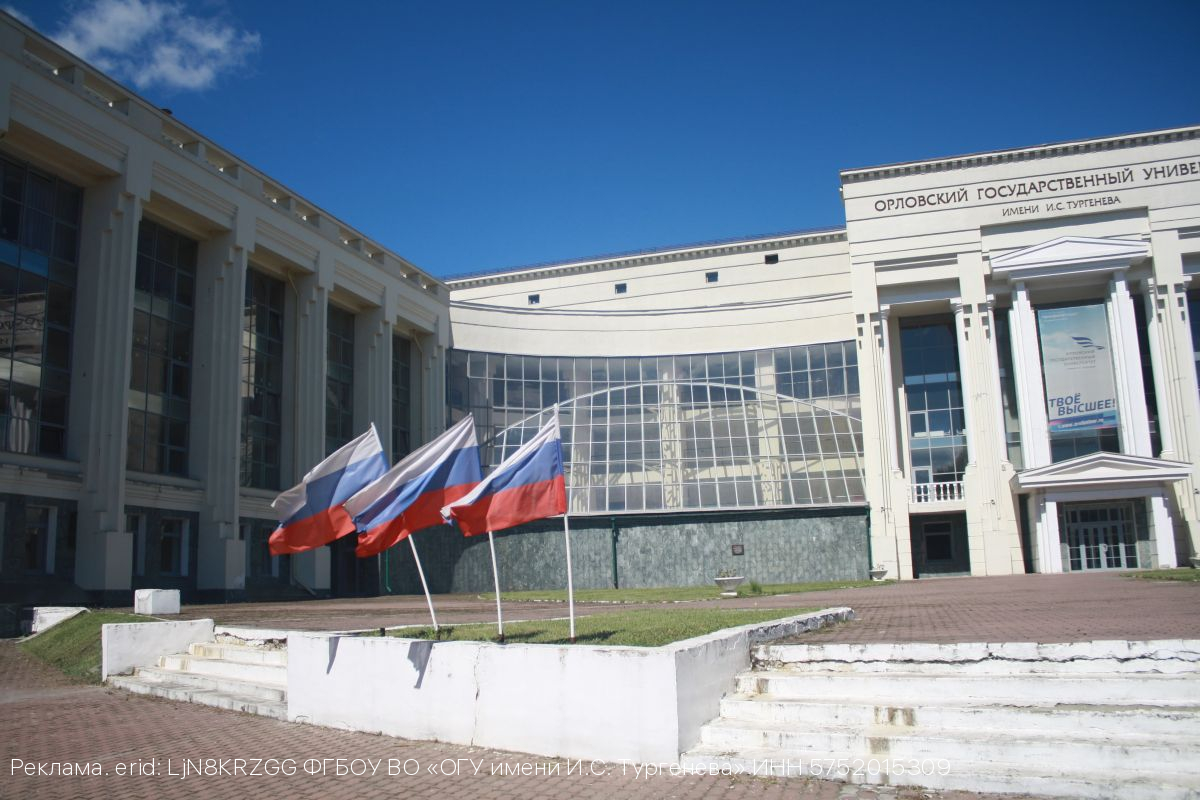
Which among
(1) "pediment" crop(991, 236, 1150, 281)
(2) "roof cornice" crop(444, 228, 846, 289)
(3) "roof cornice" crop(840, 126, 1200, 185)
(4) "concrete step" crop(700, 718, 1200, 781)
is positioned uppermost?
A: (2) "roof cornice" crop(444, 228, 846, 289)

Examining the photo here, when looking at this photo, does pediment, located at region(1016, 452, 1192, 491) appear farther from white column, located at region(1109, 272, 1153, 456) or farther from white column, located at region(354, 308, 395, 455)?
white column, located at region(354, 308, 395, 455)

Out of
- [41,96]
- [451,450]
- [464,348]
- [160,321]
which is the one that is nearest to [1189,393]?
[464,348]

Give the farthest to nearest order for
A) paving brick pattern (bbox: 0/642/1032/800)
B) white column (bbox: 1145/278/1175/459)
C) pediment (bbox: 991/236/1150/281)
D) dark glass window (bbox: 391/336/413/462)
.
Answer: dark glass window (bbox: 391/336/413/462) → pediment (bbox: 991/236/1150/281) → white column (bbox: 1145/278/1175/459) → paving brick pattern (bbox: 0/642/1032/800)

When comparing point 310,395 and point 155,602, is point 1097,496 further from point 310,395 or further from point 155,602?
point 155,602

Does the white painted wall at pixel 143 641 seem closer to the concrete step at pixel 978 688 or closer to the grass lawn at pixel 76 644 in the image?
the grass lawn at pixel 76 644

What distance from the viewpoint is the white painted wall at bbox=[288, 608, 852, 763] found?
320 inches

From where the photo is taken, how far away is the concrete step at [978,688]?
25.4 ft

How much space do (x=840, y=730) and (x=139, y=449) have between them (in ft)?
104

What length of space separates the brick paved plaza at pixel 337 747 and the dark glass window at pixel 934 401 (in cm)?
2722

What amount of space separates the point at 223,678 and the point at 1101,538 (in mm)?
37199

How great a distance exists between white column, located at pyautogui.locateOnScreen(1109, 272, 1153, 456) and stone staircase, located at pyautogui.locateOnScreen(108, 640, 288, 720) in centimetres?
3760

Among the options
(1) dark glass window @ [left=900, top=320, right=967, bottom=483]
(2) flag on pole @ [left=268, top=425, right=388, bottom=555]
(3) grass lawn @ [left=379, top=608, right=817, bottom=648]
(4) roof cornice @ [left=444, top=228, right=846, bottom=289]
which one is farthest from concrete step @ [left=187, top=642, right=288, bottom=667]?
(4) roof cornice @ [left=444, top=228, right=846, bottom=289]

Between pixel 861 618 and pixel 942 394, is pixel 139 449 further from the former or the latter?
pixel 942 394

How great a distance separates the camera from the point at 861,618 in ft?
50.7
